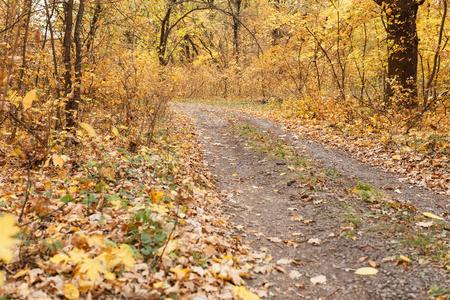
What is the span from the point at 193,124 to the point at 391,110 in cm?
711

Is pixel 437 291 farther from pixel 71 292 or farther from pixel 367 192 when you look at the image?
pixel 71 292

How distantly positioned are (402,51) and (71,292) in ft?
39.9

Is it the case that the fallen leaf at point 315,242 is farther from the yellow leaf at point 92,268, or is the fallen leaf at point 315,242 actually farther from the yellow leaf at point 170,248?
the yellow leaf at point 92,268

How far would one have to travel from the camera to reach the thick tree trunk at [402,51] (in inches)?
411

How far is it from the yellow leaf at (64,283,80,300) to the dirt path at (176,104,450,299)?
5.96 ft

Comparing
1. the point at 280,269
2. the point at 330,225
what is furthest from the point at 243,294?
the point at 330,225

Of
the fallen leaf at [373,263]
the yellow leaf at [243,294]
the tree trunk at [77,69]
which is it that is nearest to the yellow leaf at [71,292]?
the yellow leaf at [243,294]

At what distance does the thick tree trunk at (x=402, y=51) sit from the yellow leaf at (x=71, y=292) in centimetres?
1057

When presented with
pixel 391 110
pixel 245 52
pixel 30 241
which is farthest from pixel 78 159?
pixel 245 52

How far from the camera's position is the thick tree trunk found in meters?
10.4

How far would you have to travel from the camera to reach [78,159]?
6.28 metres

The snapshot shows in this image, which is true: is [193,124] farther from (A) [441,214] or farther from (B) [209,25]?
(B) [209,25]

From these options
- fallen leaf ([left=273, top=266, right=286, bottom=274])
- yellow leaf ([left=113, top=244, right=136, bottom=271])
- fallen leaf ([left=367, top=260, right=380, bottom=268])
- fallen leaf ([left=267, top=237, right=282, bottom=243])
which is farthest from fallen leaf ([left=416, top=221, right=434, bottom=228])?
yellow leaf ([left=113, top=244, right=136, bottom=271])

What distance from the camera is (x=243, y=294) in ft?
10.3
